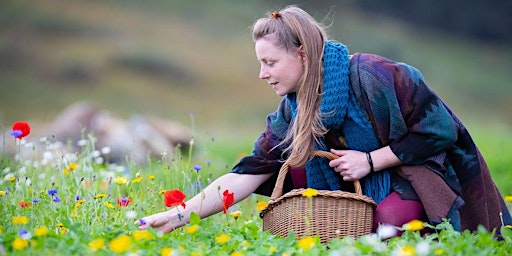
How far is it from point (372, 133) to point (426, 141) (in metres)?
0.26

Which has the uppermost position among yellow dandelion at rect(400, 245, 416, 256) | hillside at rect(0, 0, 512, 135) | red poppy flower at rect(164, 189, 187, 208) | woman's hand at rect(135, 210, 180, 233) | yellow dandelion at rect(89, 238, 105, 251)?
yellow dandelion at rect(400, 245, 416, 256)

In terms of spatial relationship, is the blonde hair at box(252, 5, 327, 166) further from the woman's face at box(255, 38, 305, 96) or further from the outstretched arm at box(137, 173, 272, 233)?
the outstretched arm at box(137, 173, 272, 233)

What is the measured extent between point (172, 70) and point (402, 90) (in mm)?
23342

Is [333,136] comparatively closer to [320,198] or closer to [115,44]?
[320,198]

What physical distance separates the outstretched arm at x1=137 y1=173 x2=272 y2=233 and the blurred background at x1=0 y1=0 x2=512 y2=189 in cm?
1605

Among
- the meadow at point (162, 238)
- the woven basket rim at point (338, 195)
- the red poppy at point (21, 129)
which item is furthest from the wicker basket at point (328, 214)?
the red poppy at point (21, 129)

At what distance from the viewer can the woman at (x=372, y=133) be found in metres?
3.74

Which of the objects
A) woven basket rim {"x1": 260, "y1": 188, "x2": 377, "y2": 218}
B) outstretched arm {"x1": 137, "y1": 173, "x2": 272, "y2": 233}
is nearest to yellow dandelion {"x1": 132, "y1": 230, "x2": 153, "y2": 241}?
outstretched arm {"x1": 137, "y1": 173, "x2": 272, "y2": 233}

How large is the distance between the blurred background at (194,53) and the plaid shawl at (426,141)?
16368 millimetres

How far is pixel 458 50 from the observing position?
32094mm

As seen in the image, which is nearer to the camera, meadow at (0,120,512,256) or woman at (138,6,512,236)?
→ meadow at (0,120,512,256)

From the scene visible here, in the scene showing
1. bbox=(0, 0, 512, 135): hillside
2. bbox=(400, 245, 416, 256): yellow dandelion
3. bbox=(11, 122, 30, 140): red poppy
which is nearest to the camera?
bbox=(400, 245, 416, 256): yellow dandelion

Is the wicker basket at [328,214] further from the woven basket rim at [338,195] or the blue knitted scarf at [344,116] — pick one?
the blue knitted scarf at [344,116]

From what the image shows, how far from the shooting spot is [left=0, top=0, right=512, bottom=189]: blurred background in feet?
78.0
